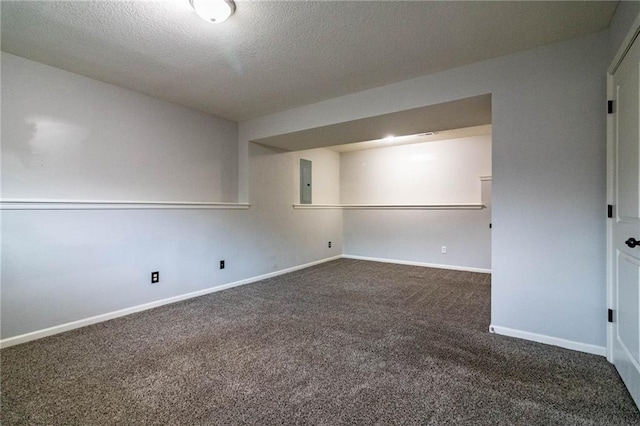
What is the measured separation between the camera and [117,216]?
283 cm

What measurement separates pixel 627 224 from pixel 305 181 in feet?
13.7

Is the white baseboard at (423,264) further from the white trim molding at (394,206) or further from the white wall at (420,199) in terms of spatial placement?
the white trim molding at (394,206)

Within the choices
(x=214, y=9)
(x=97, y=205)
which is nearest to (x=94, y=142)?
(x=97, y=205)

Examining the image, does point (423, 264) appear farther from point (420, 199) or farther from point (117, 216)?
point (117, 216)

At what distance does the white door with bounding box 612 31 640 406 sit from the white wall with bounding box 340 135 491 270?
9.61ft

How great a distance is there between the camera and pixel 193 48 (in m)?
2.23

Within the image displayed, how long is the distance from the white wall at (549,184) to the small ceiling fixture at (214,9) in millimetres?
1905

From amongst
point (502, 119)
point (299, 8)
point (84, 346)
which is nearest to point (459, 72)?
point (502, 119)

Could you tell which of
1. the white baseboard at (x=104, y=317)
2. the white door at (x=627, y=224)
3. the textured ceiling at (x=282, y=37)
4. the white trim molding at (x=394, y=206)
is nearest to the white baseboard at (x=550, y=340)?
the white door at (x=627, y=224)

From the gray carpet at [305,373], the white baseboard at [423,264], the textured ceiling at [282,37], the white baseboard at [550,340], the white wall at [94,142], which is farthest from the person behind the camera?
the white baseboard at [423,264]

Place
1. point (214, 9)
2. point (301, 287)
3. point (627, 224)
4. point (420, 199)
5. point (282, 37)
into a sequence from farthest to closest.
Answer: point (420, 199) → point (301, 287) → point (282, 37) → point (214, 9) → point (627, 224)

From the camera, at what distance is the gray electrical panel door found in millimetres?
5133

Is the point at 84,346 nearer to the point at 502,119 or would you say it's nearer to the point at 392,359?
the point at 392,359

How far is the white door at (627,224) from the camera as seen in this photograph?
1511 mm
